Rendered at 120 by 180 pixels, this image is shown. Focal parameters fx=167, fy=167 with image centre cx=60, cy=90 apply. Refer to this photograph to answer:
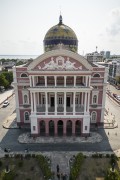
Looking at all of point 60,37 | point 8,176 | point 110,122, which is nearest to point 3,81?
point 60,37

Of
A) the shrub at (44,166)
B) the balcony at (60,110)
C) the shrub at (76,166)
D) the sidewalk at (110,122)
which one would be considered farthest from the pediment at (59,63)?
the sidewalk at (110,122)

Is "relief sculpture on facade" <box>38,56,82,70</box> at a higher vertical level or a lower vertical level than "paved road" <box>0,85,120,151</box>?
higher

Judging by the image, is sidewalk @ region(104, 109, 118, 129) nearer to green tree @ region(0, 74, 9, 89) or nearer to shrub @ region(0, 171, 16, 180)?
shrub @ region(0, 171, 16, 180)

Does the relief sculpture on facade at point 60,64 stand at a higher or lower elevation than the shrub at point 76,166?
higher

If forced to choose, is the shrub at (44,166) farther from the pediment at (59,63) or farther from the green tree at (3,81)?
the green tree at (3,81)

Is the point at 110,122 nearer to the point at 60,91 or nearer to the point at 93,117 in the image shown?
the point at 93,117

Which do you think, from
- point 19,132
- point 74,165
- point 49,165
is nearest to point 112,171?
point 74,165

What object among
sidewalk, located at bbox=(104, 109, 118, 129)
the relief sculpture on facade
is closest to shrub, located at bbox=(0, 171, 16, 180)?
the relief sculpture on facade
